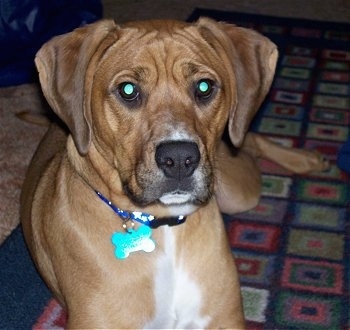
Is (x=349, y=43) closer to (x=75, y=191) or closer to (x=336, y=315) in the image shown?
(x=336, y=315)

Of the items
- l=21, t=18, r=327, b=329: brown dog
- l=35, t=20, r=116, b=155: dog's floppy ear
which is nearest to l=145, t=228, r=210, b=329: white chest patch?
l=21, t=18, r=327, b=329: brown dog

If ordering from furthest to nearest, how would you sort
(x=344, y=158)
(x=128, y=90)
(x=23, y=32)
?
(x=23, y=32) < (x=344, y=158) < (x=128, y=90)

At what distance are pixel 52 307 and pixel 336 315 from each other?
1.06m

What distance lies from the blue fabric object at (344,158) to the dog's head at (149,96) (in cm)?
159

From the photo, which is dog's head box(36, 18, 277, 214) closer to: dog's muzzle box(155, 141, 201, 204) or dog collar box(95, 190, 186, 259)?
dog's muzzle box(155, 141, 201, 204)

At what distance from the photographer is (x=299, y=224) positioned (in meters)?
3.45

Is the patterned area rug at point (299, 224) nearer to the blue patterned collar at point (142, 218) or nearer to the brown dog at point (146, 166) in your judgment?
the brown dog at point (146, 166)

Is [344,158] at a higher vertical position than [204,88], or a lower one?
lower

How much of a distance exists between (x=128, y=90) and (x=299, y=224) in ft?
4.83

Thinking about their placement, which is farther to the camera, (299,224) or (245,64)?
(299,224)

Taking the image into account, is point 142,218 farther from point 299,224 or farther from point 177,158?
point 299,224

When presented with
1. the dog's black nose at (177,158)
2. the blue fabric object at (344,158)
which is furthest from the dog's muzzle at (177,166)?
the blue fabric object at (344,158)

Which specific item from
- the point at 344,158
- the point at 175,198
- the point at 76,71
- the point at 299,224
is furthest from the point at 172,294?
the point at 344,158

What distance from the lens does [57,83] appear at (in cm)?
231
